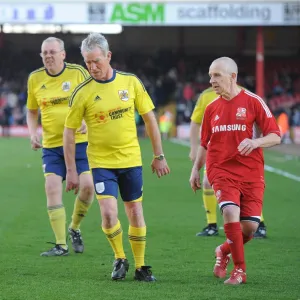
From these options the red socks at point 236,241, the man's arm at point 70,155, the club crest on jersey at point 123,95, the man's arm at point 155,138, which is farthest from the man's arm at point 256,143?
the man's arm at point 70,155

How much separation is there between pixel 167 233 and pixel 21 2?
27.9 metres

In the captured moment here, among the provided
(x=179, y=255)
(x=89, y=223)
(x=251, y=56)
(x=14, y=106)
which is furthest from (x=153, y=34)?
(x=179, y=255)

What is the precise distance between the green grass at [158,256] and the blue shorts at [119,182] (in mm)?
746

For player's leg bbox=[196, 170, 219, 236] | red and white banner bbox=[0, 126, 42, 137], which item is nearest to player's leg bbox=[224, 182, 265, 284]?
player's leg bbox=[196, 170, 219, 236]

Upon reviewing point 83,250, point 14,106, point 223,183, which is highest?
point 223,183

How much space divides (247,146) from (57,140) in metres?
2.89

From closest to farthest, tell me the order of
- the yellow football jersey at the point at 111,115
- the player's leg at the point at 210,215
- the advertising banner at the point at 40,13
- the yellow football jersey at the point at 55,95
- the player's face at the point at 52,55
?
the yellow football jersey at the point at 111,115
the player's face at the point at 52,55
the yellow football jersey at the point at 55,95
the player's leg at the point at 210,215
the advertising banner at the point at 40,13

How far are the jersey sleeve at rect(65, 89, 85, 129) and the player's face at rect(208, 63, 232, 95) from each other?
3.69 ft

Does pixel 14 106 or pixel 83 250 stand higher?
pixel 83 250

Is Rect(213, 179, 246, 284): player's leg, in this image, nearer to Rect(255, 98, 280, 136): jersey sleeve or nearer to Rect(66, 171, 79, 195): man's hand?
Rect(255, 98, 280, 136): jersey sleeve

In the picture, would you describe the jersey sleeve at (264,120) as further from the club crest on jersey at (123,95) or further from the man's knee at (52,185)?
the man's knee at (52,185)

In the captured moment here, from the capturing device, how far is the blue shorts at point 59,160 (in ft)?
33.3

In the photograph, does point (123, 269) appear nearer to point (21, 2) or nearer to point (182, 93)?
point (21, 2)

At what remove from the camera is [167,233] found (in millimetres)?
11906
